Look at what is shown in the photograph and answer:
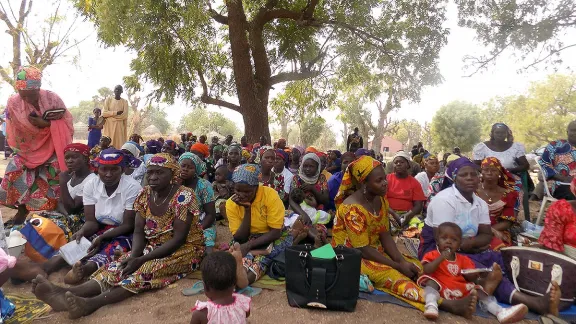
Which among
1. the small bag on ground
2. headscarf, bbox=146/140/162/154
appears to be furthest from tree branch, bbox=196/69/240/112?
the small bag on ground

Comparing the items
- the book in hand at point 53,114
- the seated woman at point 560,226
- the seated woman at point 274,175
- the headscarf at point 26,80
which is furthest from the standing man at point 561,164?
the headscarf at point 26,80

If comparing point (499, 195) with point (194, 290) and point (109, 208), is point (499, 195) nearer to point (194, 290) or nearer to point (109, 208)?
point (194, 290)

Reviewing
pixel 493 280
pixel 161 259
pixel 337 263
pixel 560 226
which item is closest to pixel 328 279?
pixel 337 263

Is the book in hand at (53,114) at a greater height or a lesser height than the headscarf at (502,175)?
greater

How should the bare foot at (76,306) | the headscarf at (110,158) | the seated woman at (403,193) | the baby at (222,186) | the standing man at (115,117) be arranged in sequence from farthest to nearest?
the standing man at (115,117), the baby at (222,186), the seated woman at (403,193), the headscarf at (110,158), the bare foot at (76,306)

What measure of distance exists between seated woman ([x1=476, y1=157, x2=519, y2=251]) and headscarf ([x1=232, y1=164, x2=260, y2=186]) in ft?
8.92

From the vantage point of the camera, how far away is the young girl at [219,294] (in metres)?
2.25

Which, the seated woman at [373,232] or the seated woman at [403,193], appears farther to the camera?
the seated woman at [403,193]

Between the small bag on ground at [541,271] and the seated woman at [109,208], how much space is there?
368cm

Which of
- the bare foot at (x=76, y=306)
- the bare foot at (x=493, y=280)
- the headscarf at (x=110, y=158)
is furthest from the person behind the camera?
the headscarf at (x=110, y=158)

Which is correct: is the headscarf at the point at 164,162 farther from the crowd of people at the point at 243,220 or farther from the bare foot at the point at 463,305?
the bare foot at the point at 463,305

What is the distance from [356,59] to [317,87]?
255 centimetres

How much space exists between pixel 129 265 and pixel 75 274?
0.59m

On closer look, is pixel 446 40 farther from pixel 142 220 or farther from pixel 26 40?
pixel 26 40
